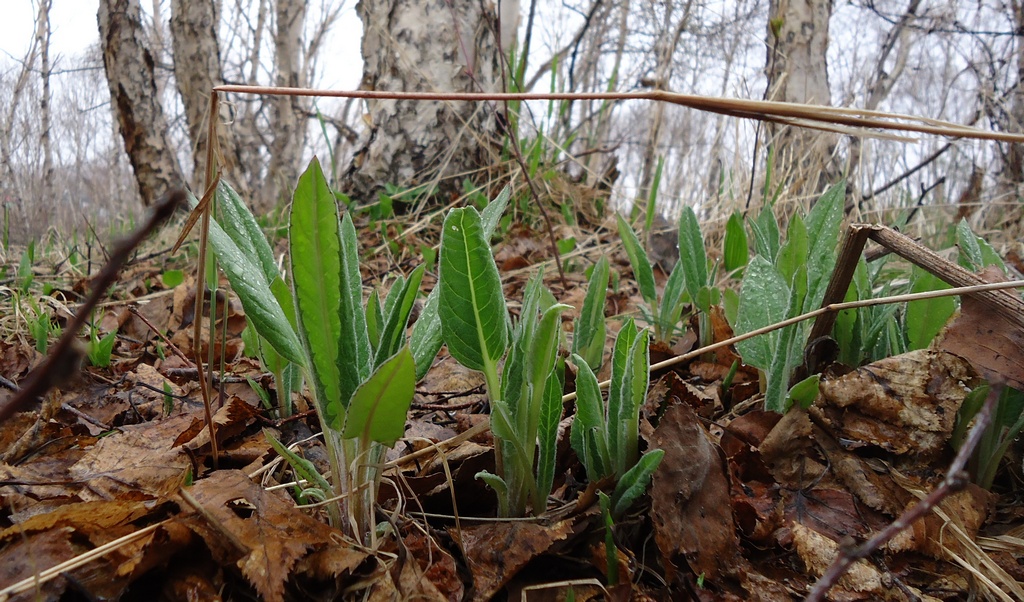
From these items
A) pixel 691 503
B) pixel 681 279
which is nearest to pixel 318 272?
pixel 691 503

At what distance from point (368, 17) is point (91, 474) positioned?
3348 mm

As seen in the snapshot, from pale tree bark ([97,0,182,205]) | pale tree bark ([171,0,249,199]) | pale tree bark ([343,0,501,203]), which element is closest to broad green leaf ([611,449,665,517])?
pale tree bark ([343,0,501,203])

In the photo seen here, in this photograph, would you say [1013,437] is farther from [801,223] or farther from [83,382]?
[83,382]

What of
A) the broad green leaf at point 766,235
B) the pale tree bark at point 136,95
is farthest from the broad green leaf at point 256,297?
the pale tree bark at point 136,95

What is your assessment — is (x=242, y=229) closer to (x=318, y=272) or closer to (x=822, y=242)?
(x=318, y=272)

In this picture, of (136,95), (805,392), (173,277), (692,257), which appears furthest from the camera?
(136,95)

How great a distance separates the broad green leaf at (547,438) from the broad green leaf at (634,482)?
92mm

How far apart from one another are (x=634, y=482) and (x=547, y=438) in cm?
13

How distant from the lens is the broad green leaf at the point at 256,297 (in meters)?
0.67

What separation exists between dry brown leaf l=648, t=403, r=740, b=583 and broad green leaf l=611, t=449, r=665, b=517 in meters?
0.03

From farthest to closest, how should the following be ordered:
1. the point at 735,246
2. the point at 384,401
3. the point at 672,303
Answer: the point at 735,246
the point at 672,303
the point at 384,401

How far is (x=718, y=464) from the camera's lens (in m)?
0.86

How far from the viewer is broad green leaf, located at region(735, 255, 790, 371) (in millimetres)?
1072

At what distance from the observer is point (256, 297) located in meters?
0.70
